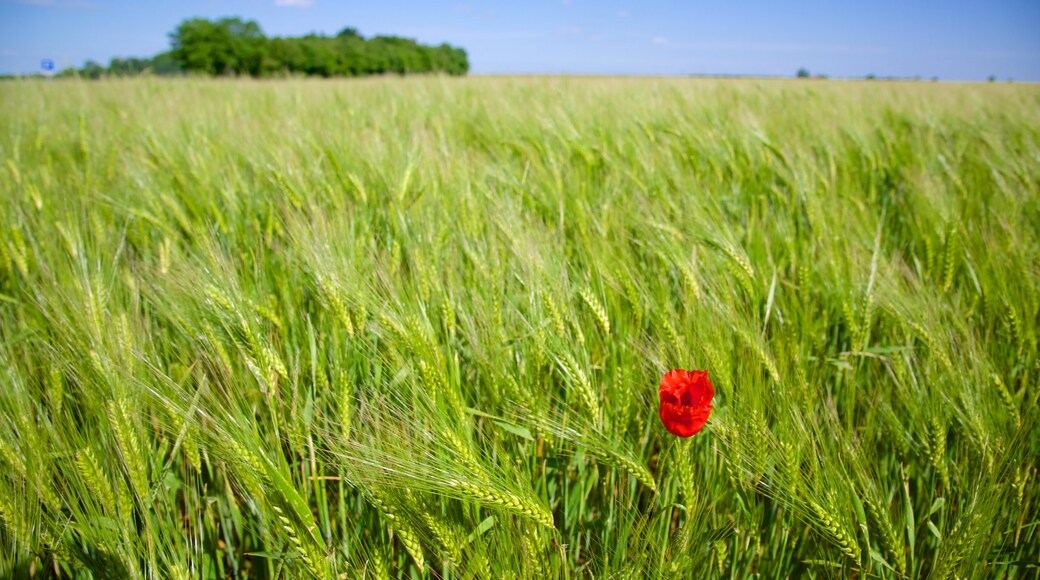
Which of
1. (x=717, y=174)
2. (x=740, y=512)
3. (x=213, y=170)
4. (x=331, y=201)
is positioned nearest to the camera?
(x=740, y=512)

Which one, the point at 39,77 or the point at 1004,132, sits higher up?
the point at 39,77

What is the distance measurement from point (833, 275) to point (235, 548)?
4.81ft

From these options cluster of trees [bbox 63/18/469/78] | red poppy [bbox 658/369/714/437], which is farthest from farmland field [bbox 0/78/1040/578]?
cluster of trees [bbox 63/18/469/78]

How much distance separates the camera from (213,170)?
204cm

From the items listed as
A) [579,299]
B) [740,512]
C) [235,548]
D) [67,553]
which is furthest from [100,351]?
[740,512]

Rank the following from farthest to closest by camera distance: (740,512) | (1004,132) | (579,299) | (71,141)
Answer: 1. (1004,132)
2. (71,141)
3. (579,299)
4. (740,512)

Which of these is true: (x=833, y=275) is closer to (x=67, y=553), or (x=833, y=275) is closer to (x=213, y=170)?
(x=67, y=553)

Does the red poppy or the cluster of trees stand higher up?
the cluster of trees

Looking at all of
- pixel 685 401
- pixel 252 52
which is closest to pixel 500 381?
pixel 685 401

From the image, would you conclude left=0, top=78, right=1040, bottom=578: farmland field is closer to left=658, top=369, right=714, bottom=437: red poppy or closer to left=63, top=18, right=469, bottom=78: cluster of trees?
left=658, top=369, right=714, bottom=437: red poppy

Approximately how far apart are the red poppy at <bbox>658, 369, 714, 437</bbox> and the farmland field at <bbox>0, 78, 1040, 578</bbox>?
0.35ft

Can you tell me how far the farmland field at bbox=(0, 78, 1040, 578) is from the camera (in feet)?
2.49

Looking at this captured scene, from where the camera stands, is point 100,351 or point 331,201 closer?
point 100,351

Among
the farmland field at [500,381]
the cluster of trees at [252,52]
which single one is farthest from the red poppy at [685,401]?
the cluster of trees at [252,52]
